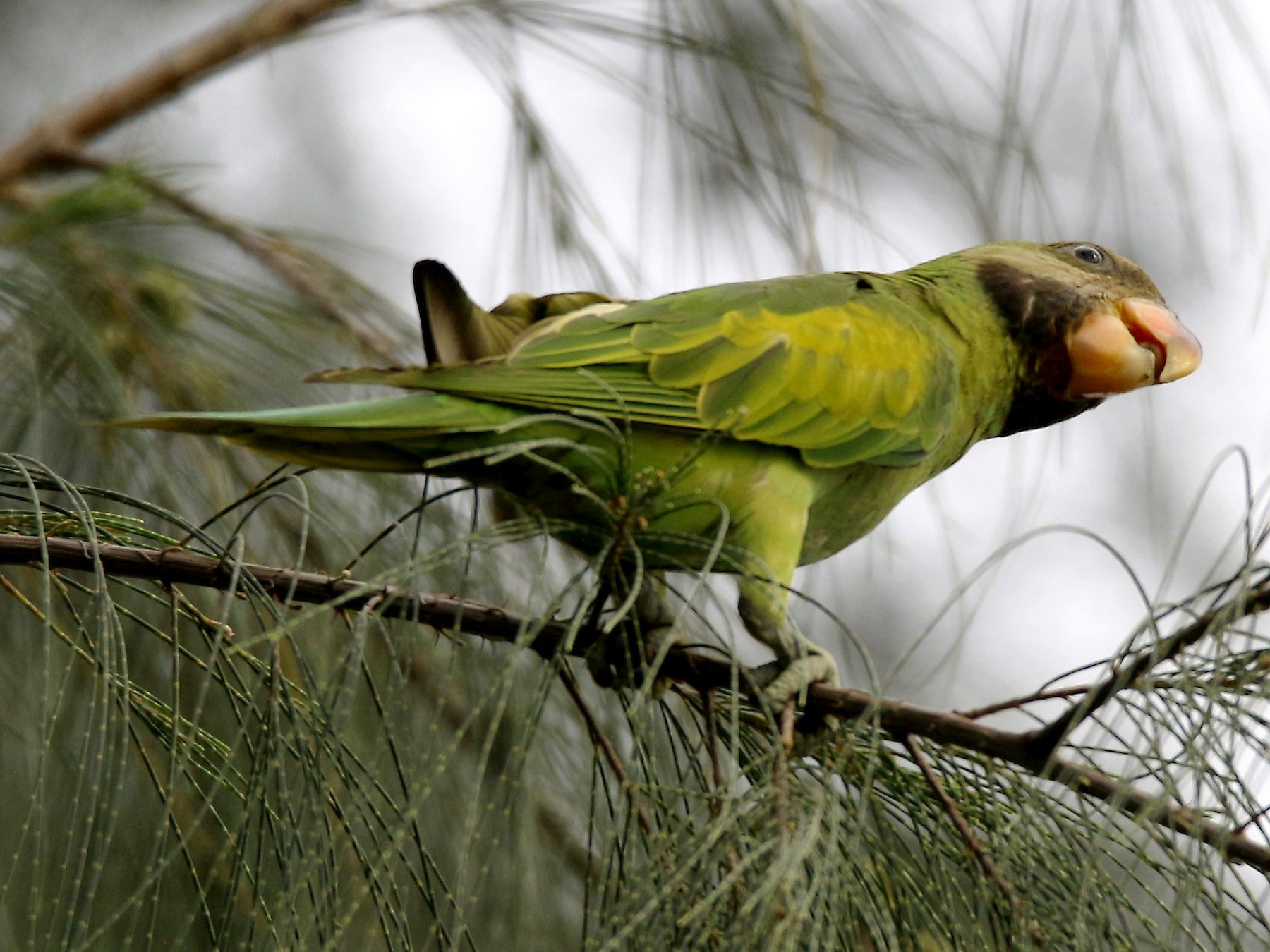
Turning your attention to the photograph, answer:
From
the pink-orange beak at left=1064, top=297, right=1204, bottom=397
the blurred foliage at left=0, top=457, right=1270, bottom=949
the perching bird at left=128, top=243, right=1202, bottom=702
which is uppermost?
the pink-orange beak at left=1064, top=297, right=1204, bottom=397

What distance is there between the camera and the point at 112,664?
1.13 m

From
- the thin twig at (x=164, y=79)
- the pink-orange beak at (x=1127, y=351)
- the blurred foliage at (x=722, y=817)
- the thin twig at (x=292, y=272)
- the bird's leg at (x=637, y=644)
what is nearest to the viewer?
the blurred foliage at (x=722, y=817)

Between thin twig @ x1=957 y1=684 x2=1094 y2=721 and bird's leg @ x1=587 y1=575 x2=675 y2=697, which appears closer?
thin twig @ x1=957 y1=684 x2=1094 y2=721

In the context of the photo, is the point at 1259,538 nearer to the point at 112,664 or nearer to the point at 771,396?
the point at 771,396

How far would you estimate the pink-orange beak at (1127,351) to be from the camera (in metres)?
2.01

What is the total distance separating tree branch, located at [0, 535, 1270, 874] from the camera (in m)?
1.10

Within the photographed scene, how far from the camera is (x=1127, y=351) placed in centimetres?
202

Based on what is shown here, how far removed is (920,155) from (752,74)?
33cm

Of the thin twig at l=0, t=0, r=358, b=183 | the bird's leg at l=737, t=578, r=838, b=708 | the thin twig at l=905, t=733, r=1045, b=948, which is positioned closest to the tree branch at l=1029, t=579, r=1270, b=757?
the thin twig at l=905, t=733, r=1045, b=948

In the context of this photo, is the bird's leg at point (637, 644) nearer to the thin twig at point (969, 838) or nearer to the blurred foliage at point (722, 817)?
the blurred foliage at point (722, 817)

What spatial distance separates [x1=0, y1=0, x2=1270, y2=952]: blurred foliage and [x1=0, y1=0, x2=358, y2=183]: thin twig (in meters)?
0.07

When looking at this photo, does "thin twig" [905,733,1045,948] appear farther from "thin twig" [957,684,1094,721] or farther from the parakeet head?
the parakeet head

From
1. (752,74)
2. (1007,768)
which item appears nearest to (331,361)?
(752,74)

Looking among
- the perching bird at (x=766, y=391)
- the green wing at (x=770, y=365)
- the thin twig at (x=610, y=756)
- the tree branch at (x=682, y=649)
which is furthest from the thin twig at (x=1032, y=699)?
the green wing at (x=770, y=365)
